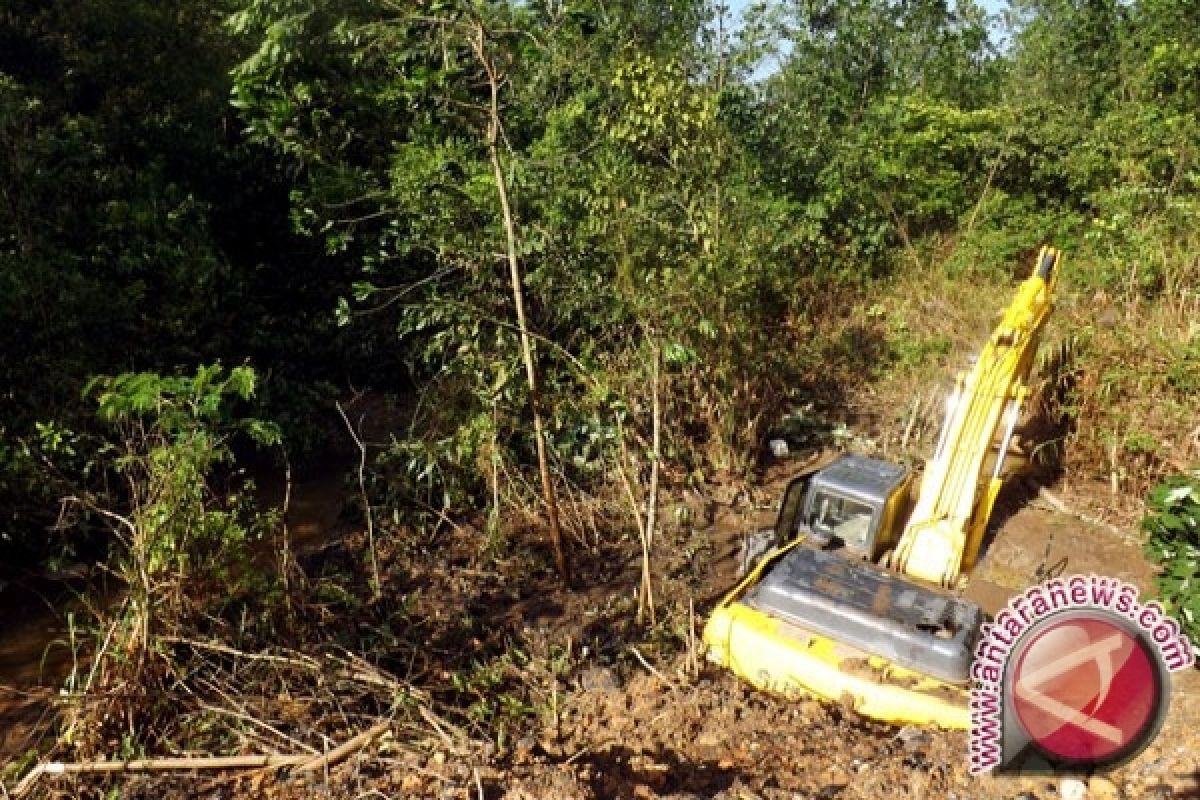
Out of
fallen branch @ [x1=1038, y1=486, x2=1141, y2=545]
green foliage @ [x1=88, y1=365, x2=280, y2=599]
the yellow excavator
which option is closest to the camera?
the yellow excavator

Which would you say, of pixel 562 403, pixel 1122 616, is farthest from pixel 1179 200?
pixel 1122 616

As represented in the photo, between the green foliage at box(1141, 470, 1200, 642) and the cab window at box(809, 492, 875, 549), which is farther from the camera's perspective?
the cab window at box(809, 492, 875, 549)

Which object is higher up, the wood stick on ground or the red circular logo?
the red circular logo

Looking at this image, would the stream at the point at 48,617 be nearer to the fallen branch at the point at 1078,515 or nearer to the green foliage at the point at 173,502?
the green foliage at the point at 173,502

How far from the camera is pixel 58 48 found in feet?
28.5

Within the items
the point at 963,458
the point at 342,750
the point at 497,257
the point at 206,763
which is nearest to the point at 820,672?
the point at 963,458

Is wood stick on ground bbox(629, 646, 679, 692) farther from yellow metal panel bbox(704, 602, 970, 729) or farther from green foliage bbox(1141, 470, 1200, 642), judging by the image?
green foliage bbox(1141, 470, 1200, 642)

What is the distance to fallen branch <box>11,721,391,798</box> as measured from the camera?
3.89 meters

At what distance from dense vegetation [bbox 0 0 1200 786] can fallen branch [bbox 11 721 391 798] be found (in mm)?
783

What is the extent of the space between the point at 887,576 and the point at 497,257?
3.24 m

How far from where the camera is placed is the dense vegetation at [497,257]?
5.75 meters

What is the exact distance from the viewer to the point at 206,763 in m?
3.93

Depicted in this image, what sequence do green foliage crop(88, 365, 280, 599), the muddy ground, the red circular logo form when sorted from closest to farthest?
the red circular logo → the muddy ground → green foliage crop(88, 365, 280, 599)

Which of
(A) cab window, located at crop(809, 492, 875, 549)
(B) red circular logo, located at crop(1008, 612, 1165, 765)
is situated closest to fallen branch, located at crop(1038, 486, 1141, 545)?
(A) cab window, located at crop(809, 492, 875, 549)
